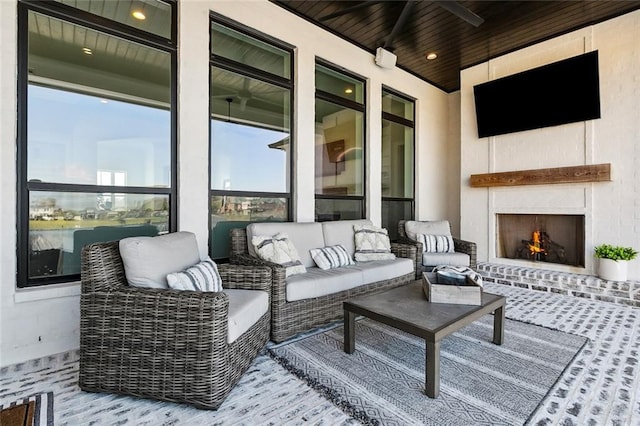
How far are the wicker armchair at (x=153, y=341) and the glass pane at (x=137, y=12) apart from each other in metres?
2.06

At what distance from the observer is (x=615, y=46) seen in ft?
12.8

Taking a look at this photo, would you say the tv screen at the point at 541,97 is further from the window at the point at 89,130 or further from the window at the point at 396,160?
the window at the point at 89,130

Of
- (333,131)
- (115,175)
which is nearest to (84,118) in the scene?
(115,175)

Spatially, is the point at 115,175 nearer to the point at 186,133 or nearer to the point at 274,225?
the point at 186,133

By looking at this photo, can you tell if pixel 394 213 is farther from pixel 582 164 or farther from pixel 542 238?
pixel 582 164

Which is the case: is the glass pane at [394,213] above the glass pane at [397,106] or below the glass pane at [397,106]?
below

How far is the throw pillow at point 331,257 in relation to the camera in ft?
10.7

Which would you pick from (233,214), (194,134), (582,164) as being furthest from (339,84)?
(582,164)

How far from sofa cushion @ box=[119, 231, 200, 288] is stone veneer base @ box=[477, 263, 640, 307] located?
4266 millimetres

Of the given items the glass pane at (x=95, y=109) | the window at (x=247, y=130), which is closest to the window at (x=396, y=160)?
the window at (x=247, y=130)

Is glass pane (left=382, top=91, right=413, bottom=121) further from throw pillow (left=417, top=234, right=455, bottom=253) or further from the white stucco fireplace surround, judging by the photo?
throw pillow (left=417, top=234, right=455, bottom=253)

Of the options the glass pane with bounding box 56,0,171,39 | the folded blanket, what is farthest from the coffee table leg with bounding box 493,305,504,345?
the glass pane with bounding box 56,0,171,39

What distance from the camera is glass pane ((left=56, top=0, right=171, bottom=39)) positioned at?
8.42ft

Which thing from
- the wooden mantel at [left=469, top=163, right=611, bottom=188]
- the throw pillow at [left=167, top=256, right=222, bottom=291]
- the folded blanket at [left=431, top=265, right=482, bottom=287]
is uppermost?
the wooden mantel at [left=469, top=163, right=611, bottom=188]
